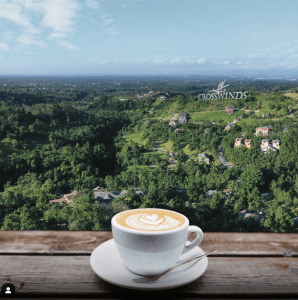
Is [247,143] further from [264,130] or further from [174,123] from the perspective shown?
[174,123]

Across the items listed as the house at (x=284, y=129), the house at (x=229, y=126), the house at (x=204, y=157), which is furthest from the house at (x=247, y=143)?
the house at (x=204, y=157)

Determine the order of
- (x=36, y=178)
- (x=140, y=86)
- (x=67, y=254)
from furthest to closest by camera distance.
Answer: (x=140, y=86) → (x=36, y=178) → (x=67, y=254)

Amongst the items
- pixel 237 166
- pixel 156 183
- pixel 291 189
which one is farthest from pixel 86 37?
pixel 291 189

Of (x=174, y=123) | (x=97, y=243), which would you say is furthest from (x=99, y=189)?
(x=97, y=243)

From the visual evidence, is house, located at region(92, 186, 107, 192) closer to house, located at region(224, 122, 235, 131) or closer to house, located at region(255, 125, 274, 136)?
house, located at region(224, 122, 235, 131)

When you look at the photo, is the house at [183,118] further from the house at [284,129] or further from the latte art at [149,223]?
the latte art at [149,223]

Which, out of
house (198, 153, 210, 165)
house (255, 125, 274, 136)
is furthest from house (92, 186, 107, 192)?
house (255, 125, 274, 136)

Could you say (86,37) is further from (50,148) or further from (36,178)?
(36,178)
